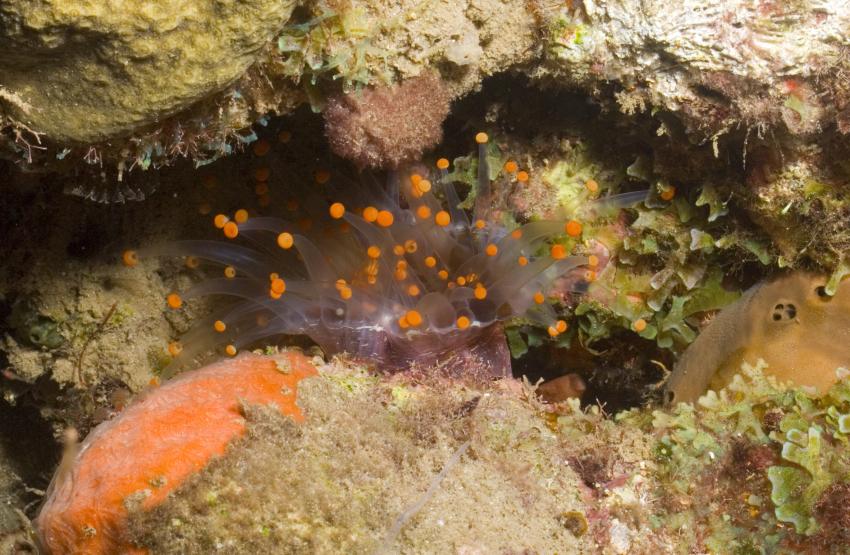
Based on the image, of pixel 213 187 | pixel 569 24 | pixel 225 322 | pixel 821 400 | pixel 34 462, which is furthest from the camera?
pixel 34 462

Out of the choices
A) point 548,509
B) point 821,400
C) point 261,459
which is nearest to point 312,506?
point 261,459

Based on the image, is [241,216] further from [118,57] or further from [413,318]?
[118,57]

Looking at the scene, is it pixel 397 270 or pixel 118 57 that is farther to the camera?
pixel 397 270

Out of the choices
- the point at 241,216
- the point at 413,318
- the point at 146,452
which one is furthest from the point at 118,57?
the point at 413,318

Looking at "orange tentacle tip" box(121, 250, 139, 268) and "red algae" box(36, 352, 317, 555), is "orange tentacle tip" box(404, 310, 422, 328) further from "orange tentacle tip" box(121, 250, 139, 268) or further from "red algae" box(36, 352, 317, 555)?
"orange tentacle tip" box(121, 250, 139, 268)

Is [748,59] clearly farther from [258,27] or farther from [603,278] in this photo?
[258,27]
